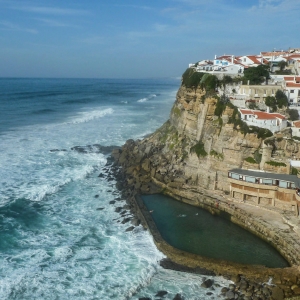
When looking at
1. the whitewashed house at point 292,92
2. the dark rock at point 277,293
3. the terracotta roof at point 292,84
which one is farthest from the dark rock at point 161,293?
the terracotta roof at point 292,84

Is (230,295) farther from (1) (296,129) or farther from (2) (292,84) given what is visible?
(2) (292,84)

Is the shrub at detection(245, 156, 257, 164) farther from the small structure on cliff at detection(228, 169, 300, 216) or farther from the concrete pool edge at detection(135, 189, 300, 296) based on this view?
the concrete pool edge at detection(135, 189, 300, 296)

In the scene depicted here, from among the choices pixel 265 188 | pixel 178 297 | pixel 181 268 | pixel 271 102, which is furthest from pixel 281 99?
pixel 178 297

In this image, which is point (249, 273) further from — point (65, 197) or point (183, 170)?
point (65, 197)

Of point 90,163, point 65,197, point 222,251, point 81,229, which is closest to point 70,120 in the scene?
point 90,163

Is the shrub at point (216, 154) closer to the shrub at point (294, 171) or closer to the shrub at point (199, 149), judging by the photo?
the shrub at point (199, 149)
